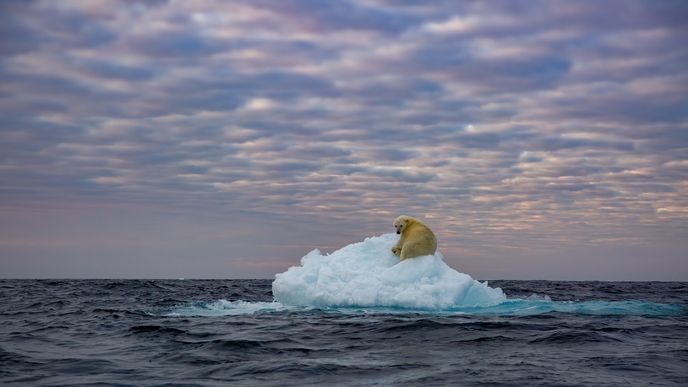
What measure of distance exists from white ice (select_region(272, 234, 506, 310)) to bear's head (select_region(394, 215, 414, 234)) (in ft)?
2.89

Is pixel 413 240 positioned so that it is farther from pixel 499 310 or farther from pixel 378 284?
pixel 499 310

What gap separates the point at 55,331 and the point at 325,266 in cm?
823

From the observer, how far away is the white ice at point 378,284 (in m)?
18.4

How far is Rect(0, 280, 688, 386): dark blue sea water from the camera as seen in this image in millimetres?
Answer: 9242

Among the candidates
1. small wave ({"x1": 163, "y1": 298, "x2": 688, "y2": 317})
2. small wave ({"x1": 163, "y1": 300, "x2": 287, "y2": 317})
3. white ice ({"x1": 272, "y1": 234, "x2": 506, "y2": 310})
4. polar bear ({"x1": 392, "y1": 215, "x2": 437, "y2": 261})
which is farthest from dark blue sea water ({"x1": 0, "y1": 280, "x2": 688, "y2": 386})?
polar bear ({"x1": 392, "y1": 215, "x2": 437, "y2": 261})

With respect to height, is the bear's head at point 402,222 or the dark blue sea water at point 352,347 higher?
the bear's head at point 402,222

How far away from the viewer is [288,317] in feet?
55.3

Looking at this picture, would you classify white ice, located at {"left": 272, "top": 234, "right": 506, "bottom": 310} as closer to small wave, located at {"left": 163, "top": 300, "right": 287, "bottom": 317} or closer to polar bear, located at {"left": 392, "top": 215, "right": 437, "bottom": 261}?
polar bear, located at {"left": 392, "top": 215, "right": 437, "bottom": 261}

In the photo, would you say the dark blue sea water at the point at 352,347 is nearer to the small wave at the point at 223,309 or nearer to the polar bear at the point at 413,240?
the small wave at the point at 223,309

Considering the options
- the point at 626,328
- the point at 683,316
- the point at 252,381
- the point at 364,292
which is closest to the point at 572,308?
the point at 683,316

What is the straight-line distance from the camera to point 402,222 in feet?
67.9

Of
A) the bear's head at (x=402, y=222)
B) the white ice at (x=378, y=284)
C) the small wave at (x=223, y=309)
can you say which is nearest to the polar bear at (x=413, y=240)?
the bear's head at (x=402, y=222)

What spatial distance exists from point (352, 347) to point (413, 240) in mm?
8091

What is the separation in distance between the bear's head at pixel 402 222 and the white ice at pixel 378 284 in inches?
34.7
